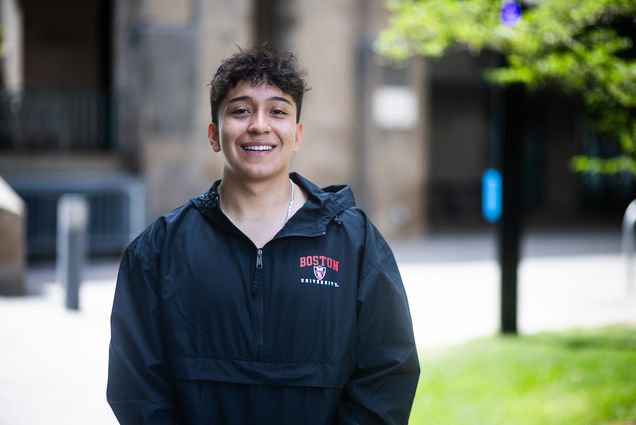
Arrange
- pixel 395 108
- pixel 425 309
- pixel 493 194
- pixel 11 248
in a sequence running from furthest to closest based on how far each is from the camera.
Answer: pixel 395 108 < pixel 11 248 < pixel 425 309 < pixel 493 194

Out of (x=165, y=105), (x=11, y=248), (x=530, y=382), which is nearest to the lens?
(x=530, y=382)

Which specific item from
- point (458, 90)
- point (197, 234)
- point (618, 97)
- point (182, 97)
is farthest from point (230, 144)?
point (458, 90)

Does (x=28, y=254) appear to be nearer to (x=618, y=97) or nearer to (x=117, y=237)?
(x=117, y=237)

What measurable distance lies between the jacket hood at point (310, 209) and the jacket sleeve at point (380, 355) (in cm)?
15

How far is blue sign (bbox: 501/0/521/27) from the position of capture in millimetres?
7031

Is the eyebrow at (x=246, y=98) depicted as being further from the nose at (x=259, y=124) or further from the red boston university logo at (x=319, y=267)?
the red boston university logo at (x=319, y=267)

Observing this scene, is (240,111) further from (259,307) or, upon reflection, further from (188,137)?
(188,137)

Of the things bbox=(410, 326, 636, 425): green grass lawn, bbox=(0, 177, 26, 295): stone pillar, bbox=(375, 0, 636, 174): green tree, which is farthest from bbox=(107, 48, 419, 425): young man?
bbox=(0, 177, 26, 295): stone pillar

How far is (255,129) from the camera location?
2.53 m

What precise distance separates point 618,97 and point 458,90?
746 inches

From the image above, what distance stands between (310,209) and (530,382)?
458cm

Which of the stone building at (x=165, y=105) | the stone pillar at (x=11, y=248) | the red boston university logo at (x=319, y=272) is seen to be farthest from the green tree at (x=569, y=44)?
the stone building at (x=165, y=105)

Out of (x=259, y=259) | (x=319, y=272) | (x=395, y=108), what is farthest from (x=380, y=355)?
(x=395, y=108)

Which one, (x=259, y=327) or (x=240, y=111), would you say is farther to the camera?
(x=240, y=111)
